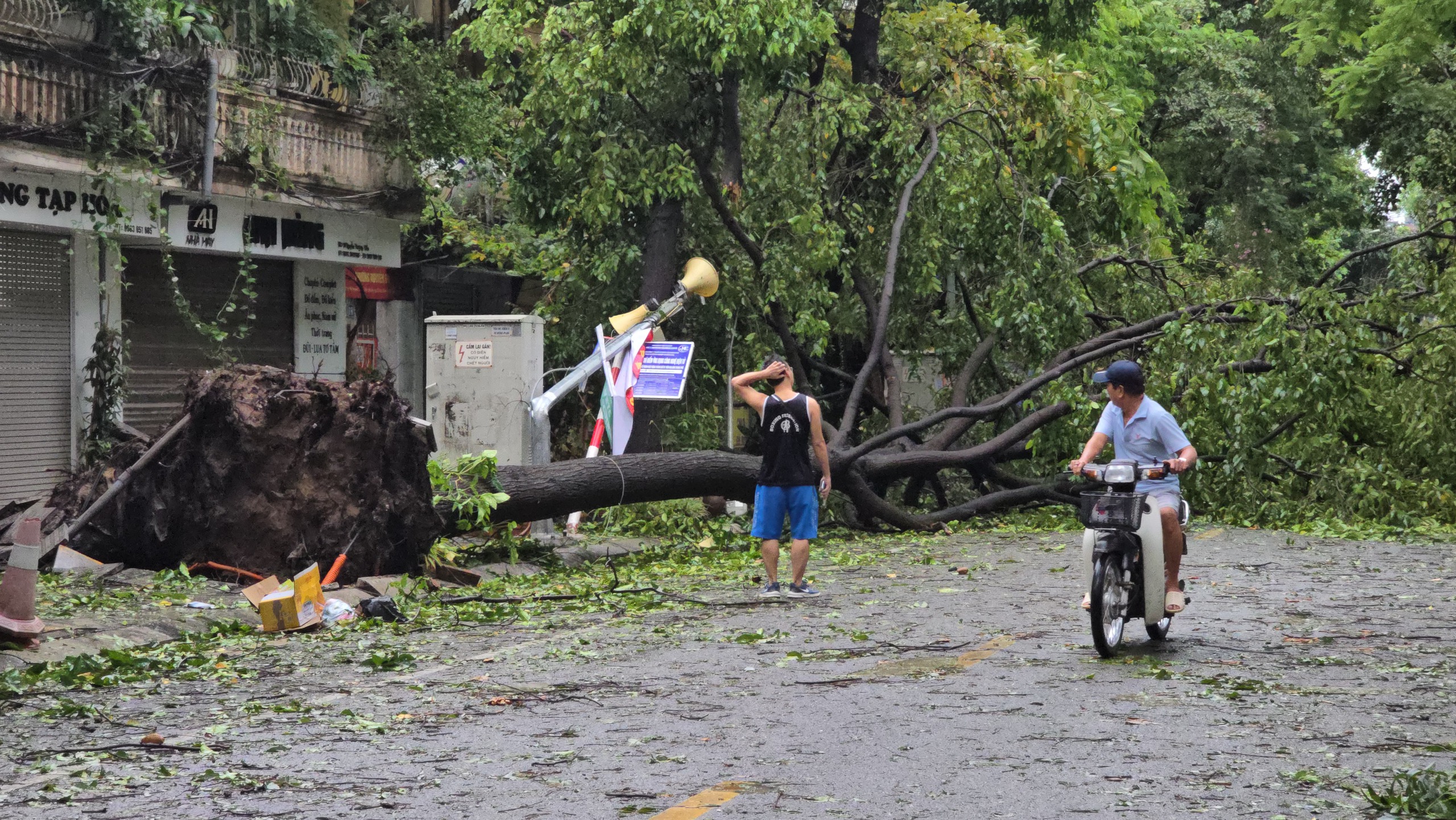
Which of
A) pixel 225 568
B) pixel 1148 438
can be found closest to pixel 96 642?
pixel 225 568

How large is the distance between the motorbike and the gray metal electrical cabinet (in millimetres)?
7498

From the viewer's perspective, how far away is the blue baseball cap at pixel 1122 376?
28.0 feet

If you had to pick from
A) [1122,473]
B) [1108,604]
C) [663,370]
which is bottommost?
[1108,604]

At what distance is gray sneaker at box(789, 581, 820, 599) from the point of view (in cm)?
1122

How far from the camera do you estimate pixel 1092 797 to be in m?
5.06

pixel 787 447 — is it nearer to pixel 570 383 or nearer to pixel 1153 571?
pixel 1153 571

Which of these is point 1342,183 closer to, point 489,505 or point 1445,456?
point 1445,456

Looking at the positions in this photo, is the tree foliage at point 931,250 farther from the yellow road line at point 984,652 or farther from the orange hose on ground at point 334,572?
the yellow road line at point 984,652

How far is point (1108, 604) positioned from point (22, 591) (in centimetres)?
558

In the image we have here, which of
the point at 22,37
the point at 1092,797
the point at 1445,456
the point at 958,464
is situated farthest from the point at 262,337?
the point at 1092,797

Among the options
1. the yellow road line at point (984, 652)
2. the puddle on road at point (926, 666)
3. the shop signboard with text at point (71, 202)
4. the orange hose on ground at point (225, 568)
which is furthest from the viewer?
the shop signboard with text at point (71, 202)

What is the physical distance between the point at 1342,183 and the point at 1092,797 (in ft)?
124

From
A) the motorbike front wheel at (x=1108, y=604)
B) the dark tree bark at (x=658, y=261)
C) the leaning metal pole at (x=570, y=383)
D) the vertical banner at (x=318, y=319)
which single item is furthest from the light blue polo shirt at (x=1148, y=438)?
the vertical banner at (x=318, y=319)

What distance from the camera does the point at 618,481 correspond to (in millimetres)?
14211
